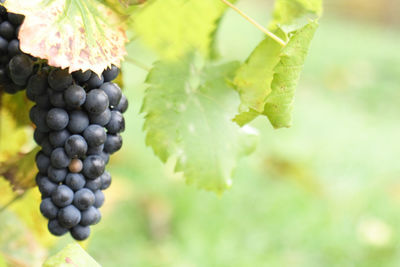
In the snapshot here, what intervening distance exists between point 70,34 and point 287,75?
0.24 metres

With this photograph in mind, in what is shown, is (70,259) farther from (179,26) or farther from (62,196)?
(179,26)

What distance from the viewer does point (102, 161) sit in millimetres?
561

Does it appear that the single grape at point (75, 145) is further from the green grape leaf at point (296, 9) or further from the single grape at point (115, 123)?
the green grape leaf at point (296, 9)

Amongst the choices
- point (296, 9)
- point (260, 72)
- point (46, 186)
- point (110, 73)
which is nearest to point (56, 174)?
point (46, 186)

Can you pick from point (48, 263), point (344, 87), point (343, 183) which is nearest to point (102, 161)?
point (48, 263)

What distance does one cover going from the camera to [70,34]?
0.51 meters

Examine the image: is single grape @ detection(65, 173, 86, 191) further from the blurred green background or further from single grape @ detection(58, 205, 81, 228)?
the blurred green background

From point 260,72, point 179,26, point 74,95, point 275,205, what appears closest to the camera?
point 74,95

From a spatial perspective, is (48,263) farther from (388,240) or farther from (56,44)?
(388,240)

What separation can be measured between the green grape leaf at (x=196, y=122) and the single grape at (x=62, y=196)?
16 cm

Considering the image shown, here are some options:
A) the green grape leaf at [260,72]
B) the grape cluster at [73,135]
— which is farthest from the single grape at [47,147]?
the green grape leaf at [260,72]

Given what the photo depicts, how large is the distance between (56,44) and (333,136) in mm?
3349

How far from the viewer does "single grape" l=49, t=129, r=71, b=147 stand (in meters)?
0.53

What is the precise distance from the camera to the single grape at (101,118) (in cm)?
54
